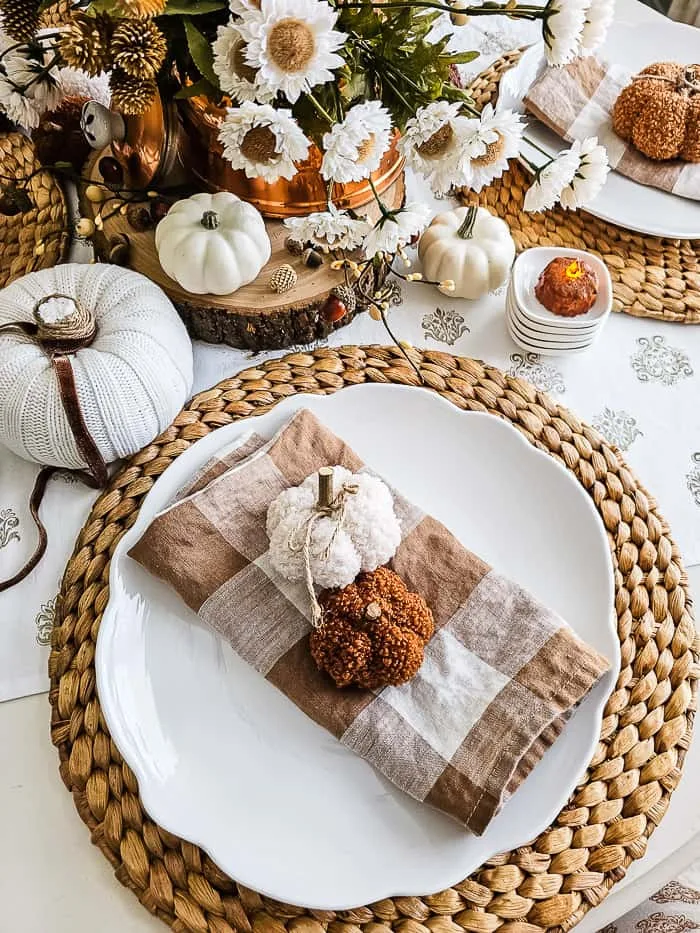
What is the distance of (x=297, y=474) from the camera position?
85 cm

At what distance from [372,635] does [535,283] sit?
0.53 meters

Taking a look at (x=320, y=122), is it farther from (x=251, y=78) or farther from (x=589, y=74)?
(x=589, y=74)

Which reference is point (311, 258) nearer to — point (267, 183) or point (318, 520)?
point (267, 183)

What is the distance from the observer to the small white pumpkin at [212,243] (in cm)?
92

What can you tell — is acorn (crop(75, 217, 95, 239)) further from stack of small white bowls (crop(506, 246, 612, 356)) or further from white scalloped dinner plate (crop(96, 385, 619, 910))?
stack of small white bowls (crop(506, 246, 612, 356))

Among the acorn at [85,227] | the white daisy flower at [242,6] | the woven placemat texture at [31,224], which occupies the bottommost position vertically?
the woven placemat texture at [31,224]

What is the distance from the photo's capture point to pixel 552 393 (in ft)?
3.34

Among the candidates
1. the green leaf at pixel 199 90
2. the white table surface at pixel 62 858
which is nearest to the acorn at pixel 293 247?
the green leaf at pixel 199 90

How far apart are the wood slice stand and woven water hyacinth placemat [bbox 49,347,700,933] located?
64 millimetres

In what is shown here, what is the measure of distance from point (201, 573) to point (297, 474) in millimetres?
146

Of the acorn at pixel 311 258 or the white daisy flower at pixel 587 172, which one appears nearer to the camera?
the white daisy flower at pixel 587 172

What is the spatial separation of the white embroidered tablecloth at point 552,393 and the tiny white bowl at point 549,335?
44 mm

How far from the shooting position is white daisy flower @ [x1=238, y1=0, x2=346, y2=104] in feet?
2.14

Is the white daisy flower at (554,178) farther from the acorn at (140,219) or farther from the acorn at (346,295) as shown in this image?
the acorn at (140,219)
